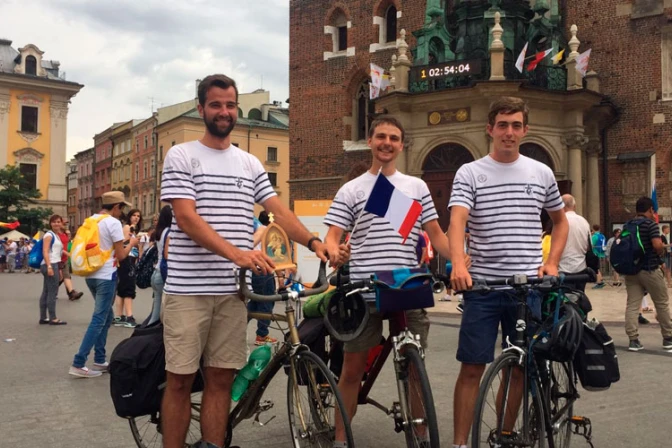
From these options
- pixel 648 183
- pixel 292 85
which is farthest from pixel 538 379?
pixel 292 85

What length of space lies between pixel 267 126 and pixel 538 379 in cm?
6034

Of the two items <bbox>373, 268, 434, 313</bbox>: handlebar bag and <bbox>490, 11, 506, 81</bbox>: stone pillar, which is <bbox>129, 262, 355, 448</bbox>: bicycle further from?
<bbox>490, 11, 506, 81</bbox>: stone pillar

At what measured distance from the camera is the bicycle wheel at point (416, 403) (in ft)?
12.9

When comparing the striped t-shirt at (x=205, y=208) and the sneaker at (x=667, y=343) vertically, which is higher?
the striped t-shirt at (x=205, y=208)

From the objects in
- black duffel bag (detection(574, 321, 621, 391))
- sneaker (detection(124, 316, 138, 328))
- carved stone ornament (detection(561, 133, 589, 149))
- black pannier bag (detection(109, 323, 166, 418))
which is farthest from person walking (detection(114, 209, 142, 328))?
carved stone ornament (detection(561, 133, 589, 149))

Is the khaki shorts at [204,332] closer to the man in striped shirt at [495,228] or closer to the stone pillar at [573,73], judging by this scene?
the man in striped shirt at [495,228]

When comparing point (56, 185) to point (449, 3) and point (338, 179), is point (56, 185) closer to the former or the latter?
point (338, 179)

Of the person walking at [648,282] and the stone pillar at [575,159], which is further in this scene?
the stone pillar at [575,159]

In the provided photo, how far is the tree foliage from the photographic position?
1847 inches

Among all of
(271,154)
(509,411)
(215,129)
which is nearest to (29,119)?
(271,154)

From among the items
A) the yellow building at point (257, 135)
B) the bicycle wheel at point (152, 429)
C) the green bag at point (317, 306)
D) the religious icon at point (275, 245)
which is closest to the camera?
the bicycle wheel at point (152, 429)

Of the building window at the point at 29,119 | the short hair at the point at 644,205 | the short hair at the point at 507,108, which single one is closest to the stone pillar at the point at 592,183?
the short hair at the point at 644,205

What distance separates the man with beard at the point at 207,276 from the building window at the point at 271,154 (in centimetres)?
5968

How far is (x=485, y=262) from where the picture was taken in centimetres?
447
